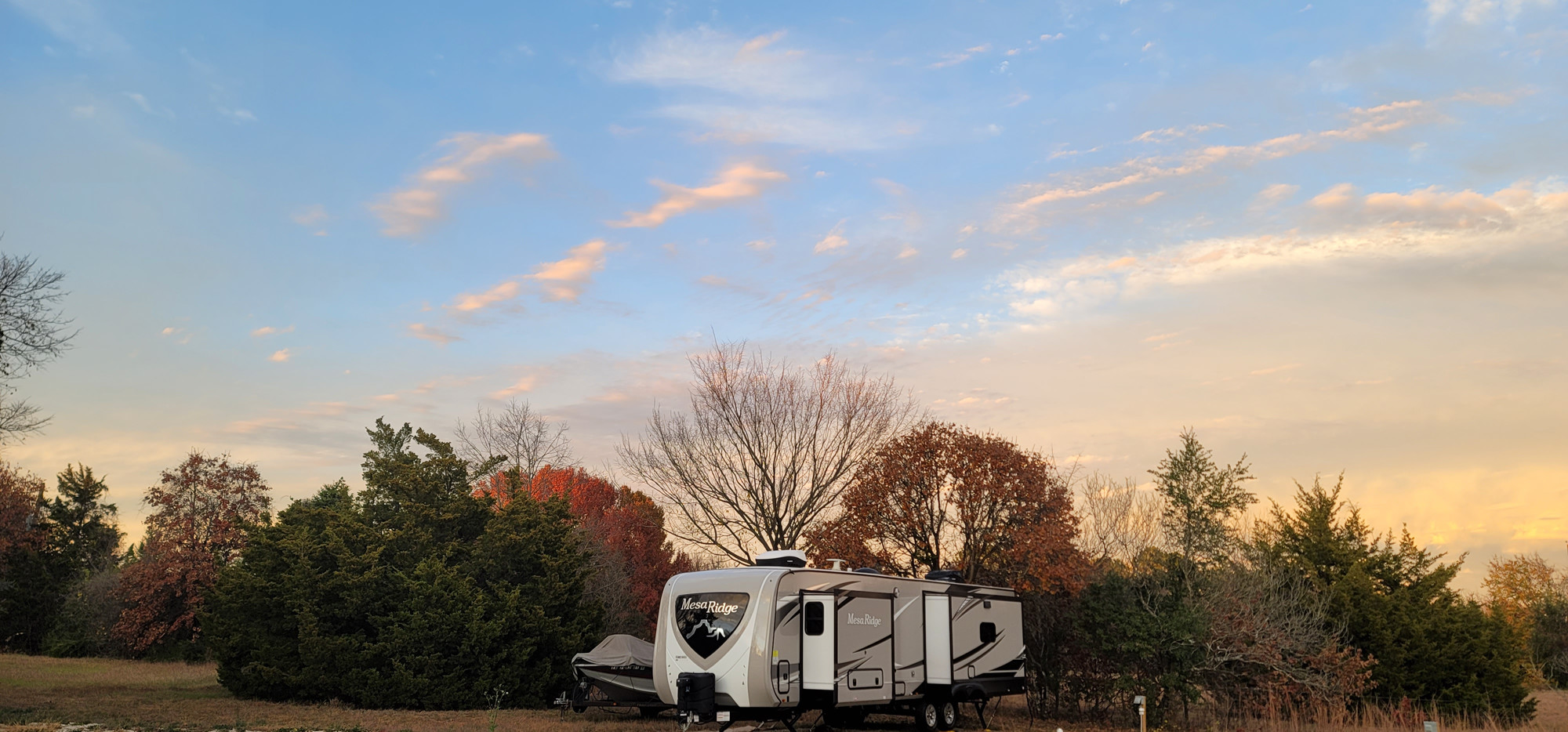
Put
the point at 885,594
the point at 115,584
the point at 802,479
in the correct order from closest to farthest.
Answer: the point at 885,594 → the point at 802,479 → the point at 115,584

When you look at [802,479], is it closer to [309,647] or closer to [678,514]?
[678,514]

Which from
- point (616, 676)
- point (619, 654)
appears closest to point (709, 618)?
point (616, 676)

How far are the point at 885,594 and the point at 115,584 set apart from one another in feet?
124

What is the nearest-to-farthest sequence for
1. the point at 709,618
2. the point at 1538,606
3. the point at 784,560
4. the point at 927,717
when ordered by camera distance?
the point at 709,618
the point at 784,560
the point at 927,717
the point at 1538,606

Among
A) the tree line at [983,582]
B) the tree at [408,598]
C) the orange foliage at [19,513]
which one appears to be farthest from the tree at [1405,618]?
the orange foliage at [19,513]

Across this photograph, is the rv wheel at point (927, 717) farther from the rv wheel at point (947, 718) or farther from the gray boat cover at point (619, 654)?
the gray boat cover at point (619, 654)

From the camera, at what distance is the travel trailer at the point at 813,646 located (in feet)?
49.2

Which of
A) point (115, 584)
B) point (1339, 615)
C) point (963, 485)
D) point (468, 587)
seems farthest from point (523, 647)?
point (115, 584)

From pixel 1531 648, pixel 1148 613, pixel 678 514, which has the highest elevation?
pixel 678 514

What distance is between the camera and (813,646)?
15398mm

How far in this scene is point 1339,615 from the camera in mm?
23062

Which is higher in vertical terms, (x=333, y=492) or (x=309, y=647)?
(x=333, y=492)

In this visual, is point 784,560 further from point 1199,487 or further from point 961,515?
point 1199,487

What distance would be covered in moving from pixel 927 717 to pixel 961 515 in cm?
492
